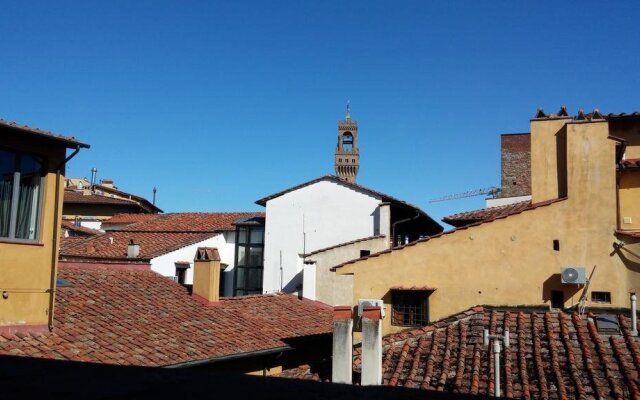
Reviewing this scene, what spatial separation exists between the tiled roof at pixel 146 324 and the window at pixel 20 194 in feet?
6.11

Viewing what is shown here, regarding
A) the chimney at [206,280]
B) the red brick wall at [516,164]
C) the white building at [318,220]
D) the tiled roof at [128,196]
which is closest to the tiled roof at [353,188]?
the white building at [318,220]

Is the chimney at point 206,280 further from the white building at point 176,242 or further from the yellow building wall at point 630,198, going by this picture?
the yellow building wall at point 630,198

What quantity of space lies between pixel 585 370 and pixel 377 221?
15.8 metres

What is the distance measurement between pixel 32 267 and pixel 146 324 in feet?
10.2

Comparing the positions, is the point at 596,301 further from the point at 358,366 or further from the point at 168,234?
the point at 168,234

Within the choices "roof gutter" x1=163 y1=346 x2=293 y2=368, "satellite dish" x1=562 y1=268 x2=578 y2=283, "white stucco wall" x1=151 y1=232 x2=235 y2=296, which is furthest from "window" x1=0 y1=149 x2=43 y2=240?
"white stucco wall" x1=151 y1=232 x2=235 y2=296

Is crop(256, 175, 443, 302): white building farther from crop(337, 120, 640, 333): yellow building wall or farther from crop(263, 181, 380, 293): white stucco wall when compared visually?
crop(337, 120, 640, 333): yellow building wall

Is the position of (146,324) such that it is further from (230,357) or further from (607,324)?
(607,324)

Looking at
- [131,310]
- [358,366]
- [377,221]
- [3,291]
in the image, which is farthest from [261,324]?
[377,221]

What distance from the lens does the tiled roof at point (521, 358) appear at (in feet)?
27.7

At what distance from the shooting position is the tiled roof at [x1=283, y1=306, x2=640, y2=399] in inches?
333

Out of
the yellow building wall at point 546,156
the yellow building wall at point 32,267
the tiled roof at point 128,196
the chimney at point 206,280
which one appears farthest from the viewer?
the tiled roof at point 128,196

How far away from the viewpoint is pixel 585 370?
8.91m

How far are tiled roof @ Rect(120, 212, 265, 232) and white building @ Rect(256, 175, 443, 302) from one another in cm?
399
